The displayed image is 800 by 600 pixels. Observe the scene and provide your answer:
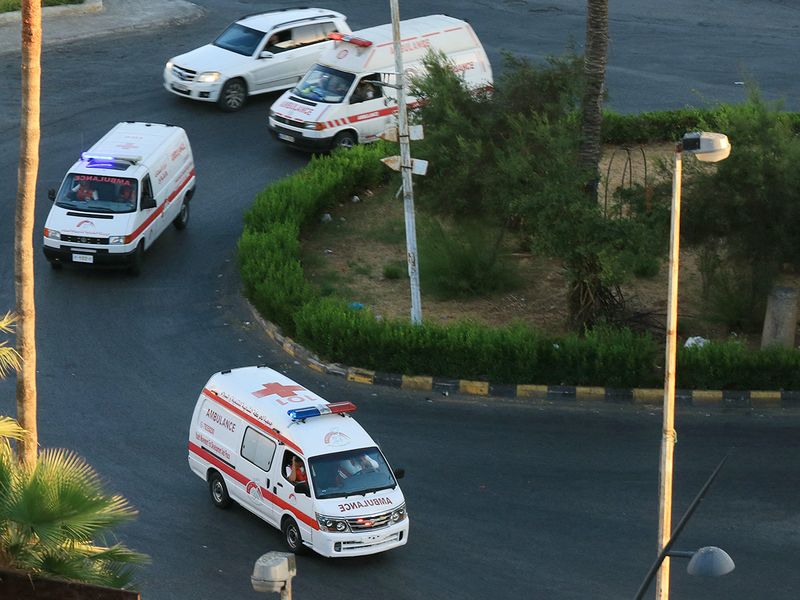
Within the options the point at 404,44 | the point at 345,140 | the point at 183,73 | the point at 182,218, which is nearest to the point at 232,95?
the point at 183,73

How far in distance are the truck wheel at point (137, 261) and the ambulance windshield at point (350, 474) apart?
8.89 m

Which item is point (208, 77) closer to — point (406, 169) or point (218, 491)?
point (406, 169)

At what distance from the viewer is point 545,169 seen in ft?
75.3

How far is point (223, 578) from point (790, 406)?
32.9 feet

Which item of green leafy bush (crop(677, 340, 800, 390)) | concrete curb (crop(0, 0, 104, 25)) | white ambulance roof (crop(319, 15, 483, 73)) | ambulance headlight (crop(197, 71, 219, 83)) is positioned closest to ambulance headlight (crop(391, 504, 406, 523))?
green leafy bush (crop(677, 340, 800, 390))

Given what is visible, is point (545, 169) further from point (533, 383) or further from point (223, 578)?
point (223, 578)

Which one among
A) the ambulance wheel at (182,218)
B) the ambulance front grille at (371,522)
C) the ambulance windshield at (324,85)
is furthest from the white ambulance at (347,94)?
the ambulance front grille at (371,522)

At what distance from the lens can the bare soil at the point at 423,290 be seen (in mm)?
25344

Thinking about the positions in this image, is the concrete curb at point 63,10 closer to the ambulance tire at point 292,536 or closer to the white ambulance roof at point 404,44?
the white ambulance roof at point 404,44

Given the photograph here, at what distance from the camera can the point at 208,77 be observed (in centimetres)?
3284

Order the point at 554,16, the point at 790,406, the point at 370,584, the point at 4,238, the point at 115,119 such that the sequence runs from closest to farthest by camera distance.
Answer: the point at 370,584 → the point at 790,406 → the point at 4,238 → the point at 115,119 → the point at 554,16

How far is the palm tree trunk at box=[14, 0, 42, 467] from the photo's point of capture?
607 inches

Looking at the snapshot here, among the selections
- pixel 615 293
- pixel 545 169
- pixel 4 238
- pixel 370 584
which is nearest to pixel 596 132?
pixel 545 169

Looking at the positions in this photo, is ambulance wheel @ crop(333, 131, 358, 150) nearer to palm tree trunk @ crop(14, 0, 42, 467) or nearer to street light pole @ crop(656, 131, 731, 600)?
palm tree trunk @ crop(14, 0, 42, 467)
